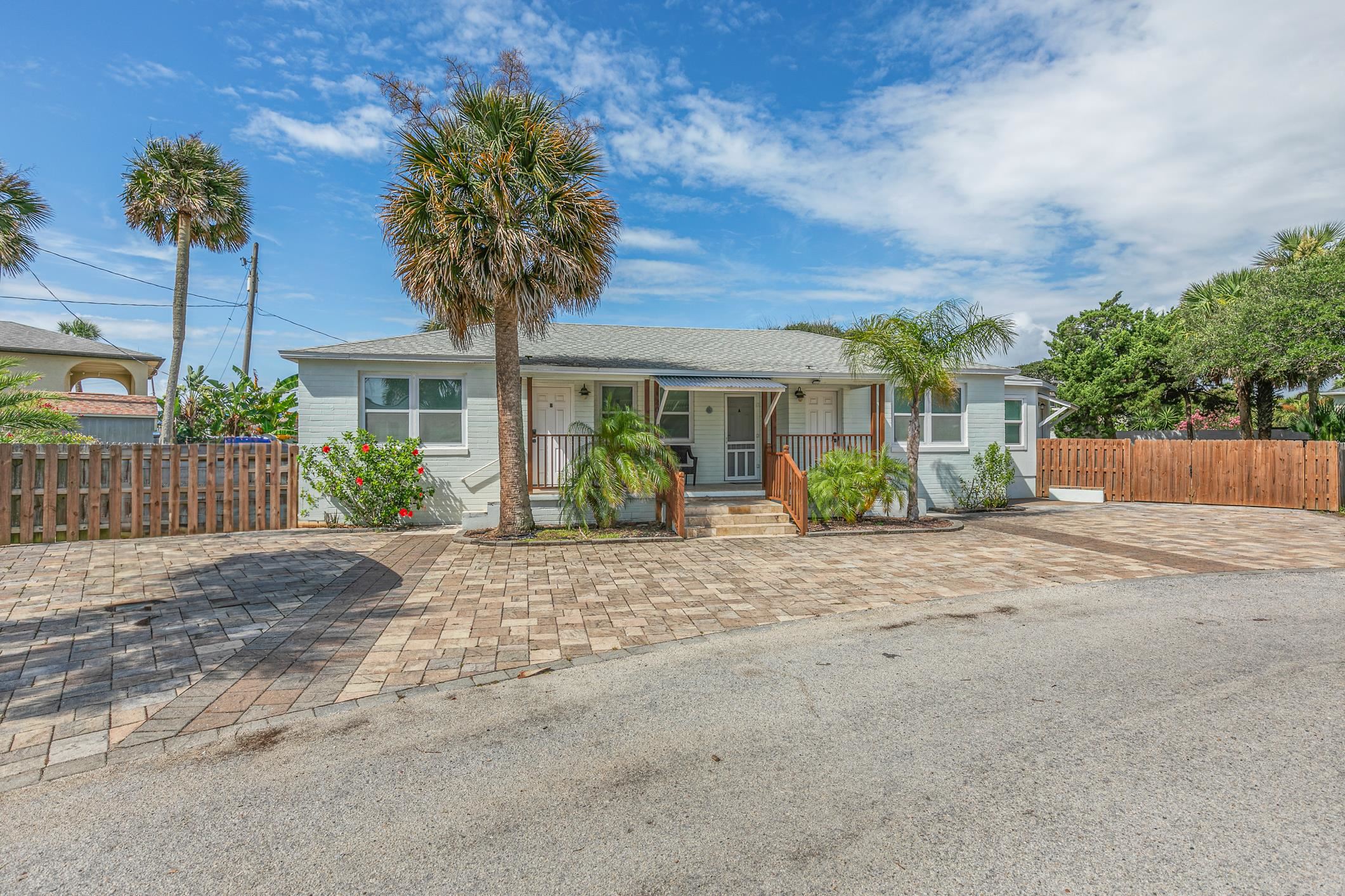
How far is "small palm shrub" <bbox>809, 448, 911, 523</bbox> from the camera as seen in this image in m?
12.6

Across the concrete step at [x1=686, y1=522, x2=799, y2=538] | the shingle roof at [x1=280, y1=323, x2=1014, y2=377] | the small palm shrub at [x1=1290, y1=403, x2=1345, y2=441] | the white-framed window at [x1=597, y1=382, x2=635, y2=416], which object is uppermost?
the shingle roof at [x1=280, y1=323, x2=1014, y2=377]

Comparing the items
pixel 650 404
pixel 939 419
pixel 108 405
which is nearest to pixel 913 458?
pixel 939 419

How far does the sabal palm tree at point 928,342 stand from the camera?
39.7 ft

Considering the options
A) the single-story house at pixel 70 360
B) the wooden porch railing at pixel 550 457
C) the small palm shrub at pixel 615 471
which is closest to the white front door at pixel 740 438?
the wooden porch railing at pixel 550 457

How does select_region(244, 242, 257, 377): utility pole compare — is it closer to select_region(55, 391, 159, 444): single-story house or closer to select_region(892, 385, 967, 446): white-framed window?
select_region(55, 391, 159, 444): single-story house

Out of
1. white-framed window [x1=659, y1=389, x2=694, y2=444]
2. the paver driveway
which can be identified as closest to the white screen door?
white-framed window [x1=659, y1=389, x2=694, y2=444]

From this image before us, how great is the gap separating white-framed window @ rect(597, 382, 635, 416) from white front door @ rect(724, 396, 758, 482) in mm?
2264

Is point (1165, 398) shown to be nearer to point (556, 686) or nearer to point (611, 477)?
point (611, 477)

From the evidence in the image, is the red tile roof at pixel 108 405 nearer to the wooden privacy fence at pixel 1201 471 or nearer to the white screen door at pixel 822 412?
the white screen door at pixel 822 412

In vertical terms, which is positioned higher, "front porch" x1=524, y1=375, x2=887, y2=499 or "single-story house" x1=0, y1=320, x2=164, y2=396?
"single-story house" x1=0, y1=320, x2=164, y2=396

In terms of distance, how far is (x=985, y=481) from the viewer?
1587 centimetres

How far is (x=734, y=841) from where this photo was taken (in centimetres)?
273

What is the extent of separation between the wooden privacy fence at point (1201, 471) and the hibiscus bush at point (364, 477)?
16.0 meters

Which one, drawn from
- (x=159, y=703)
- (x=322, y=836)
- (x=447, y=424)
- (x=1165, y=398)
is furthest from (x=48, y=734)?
(x=1165, y=398)
